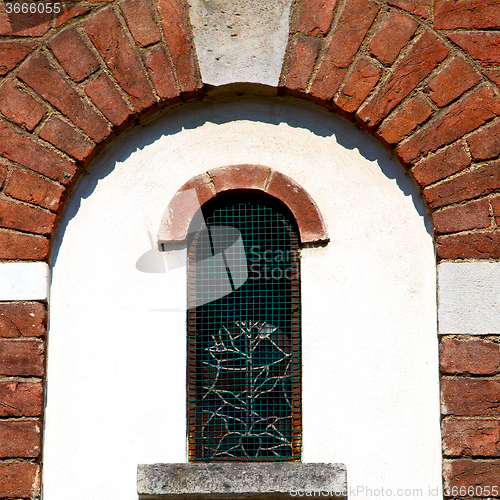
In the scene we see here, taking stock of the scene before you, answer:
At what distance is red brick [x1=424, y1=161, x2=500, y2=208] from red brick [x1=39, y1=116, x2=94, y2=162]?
1616 millimetres

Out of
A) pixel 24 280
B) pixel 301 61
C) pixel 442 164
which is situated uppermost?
pixel 301 61

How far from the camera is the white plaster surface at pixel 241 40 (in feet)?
10.5

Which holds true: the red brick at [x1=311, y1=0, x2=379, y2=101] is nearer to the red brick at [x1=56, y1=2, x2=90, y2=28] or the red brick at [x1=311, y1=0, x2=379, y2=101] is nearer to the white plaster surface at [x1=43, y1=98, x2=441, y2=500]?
the white plaster surface at [x1=43, y1=98, x2=441, y2=500]

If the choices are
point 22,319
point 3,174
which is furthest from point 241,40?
point 22,319

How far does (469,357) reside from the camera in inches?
114

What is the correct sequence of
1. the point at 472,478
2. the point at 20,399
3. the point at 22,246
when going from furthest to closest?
the point at 22,246, the point at 20,399, the point at 472,478

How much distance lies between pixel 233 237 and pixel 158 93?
0.78 m

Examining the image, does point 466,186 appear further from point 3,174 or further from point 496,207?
point 3,174

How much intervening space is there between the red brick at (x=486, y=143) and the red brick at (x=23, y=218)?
197cm

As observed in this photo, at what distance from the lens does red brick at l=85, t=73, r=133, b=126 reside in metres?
3.16

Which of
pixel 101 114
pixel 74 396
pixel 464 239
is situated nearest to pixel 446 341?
pixel 464 239

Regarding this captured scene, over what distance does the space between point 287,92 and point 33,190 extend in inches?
51.0

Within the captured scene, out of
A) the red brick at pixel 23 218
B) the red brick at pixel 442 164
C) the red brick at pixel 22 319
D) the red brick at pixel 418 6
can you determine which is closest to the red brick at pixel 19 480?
the red brick at pixel 22 319

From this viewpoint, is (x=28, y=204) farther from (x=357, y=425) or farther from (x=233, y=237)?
(x=357, y=425)
